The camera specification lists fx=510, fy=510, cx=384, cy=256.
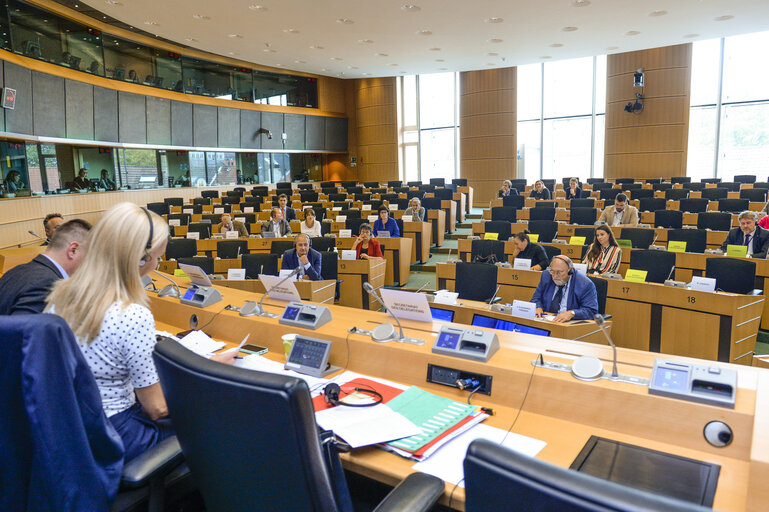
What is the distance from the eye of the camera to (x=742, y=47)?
42.5ft

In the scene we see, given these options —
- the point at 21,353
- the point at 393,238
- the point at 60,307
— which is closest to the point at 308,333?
the point at 60,307

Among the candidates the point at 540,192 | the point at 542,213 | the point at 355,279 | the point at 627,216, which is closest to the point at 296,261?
the point at 355,279

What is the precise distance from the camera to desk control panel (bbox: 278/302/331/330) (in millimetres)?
2592

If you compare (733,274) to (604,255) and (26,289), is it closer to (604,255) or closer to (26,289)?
(604,255)

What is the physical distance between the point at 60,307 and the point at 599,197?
11666 millimetres

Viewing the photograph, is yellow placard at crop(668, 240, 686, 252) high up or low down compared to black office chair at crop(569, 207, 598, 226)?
down

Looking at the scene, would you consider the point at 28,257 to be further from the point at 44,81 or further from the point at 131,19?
the point at 131,19

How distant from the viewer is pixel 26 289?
2346 mm

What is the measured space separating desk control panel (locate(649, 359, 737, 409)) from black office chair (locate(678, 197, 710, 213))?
27.8 feet

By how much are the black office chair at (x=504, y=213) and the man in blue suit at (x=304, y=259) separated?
14.9ft

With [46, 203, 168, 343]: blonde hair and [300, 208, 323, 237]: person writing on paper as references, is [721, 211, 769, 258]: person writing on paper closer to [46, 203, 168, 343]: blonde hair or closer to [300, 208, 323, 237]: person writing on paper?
[300, 208, 323, 237]: person writing on paper

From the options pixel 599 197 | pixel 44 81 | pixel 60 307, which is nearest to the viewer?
pixel 60 307

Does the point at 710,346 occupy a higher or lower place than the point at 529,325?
lower

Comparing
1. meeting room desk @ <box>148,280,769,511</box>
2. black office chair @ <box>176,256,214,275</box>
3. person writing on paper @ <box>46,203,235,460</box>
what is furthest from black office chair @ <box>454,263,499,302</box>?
person writing on paper @ <box>46,203,235,460</box>
